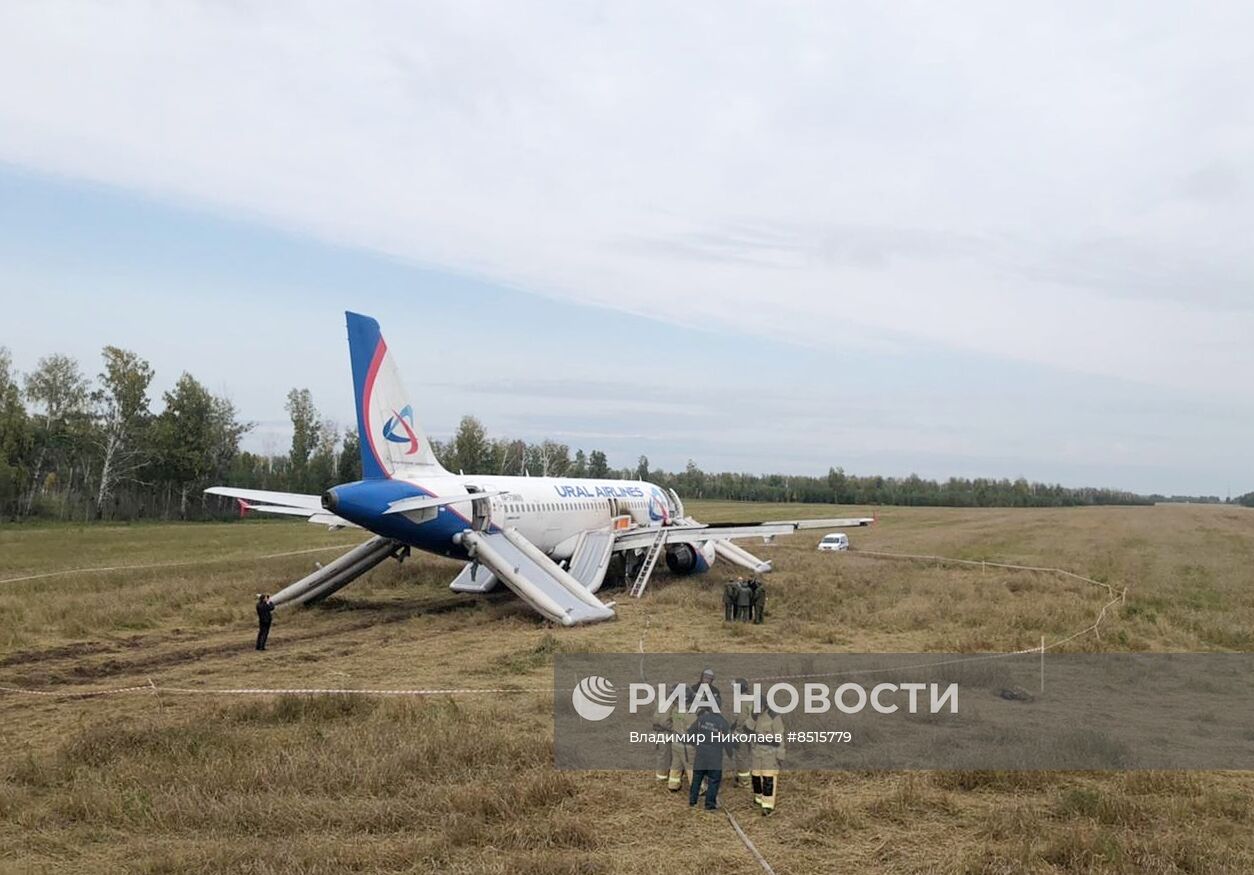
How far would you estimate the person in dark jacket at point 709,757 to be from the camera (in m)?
9.98

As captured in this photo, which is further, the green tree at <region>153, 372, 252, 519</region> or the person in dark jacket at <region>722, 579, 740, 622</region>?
the green tree at <region>153, 372, 252, 519</region>

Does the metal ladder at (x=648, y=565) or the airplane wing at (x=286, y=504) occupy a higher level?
the airplane wing at (x=286, y=504)

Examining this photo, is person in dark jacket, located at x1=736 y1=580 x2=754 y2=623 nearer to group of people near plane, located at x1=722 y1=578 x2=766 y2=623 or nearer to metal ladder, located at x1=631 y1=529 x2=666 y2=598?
group of people near plane, located at x1=722 y1=578 x2=766 y2=623

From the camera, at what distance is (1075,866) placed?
8336mm

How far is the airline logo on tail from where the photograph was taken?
2495 centimetres

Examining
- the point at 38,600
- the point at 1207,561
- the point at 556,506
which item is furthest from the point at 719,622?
the point at 1207,561

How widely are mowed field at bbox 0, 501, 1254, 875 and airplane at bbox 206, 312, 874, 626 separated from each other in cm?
118

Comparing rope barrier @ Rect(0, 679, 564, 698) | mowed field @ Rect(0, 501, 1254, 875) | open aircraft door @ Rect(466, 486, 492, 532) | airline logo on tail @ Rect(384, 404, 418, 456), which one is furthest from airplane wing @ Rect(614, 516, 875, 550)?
rope barrier @ Rect(0, 679, 564, 698)

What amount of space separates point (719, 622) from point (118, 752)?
50.5 feet

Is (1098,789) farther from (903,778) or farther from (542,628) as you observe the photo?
(542,628)

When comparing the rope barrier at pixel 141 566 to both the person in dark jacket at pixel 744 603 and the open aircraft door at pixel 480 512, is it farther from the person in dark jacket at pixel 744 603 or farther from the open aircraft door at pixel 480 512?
the person in dark jacket at pixel 744 603

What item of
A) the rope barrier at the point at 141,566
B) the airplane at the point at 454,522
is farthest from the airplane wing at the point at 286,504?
the rope barrier at the point at 141,566

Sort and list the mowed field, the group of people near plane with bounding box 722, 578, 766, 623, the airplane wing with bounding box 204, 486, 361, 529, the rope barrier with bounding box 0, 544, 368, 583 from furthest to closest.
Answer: the rope barrier with bounding box 0, 544, 368, 583, the airplane wing with bounding box 204, 486, 361, 529, the group of people near plane with bounding box 722, 578, 766, 623, the mowed field
